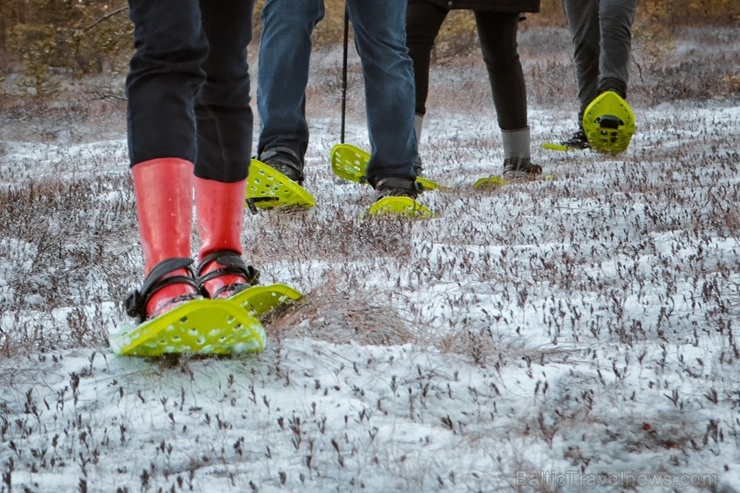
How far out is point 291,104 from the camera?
4.29 metres

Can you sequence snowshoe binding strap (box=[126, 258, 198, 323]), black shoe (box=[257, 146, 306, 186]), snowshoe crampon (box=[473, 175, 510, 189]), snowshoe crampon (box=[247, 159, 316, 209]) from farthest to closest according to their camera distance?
1. snowshoe crampon (box=[473, 175, 510, 189])
2. black shoe (box=[257, 146, 306, 186])
3. snowshoe crampon (box=[247, 159, 316, 209])
4. snowshoe binding strap (box=[126, 258, 198, 323])

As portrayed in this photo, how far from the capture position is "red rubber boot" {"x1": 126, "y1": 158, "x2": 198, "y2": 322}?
6.91 ft

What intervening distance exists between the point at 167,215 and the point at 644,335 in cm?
143

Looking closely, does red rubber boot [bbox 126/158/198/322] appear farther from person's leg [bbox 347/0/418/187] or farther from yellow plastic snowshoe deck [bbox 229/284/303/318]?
person's leg [bbox 347/0/418/187]

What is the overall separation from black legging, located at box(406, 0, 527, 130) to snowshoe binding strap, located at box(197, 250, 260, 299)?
303cm

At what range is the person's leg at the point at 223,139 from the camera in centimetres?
255

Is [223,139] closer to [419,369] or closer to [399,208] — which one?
[419,369]

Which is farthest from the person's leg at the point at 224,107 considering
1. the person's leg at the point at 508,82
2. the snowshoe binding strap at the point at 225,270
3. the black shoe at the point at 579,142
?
the black shoe at the point at 579,142

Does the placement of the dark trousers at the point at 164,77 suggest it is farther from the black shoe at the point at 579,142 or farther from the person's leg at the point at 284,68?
the black shoe at the point at 579,142

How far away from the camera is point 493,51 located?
17.9ft

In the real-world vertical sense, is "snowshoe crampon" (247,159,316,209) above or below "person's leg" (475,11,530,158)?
below

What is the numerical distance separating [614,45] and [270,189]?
391cm

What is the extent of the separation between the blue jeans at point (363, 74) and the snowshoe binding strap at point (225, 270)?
181 cm

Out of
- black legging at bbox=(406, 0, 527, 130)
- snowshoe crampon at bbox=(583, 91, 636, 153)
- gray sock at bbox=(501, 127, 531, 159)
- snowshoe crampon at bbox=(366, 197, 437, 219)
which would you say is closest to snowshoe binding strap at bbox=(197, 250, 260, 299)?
snowshoe crampon at bbox=(366, 197, 437, 219)
